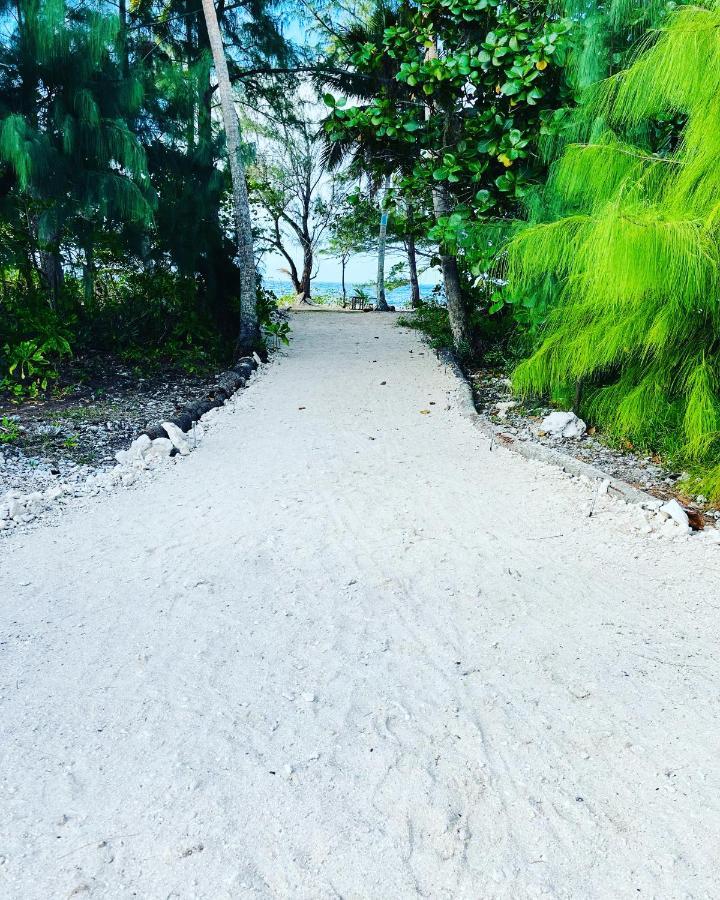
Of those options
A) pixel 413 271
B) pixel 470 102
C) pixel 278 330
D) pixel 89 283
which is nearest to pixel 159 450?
pixel 89 283

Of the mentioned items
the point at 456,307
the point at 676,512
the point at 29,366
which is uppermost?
the point at 456,307

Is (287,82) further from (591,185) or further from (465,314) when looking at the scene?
(591,185)

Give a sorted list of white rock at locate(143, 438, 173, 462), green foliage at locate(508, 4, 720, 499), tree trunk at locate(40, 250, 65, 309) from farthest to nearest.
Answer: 1. tree trunk at locate(40, 250, 65, 309)
2. white rock at locate(143, 438, 173, 462)
3. green foliage at locate(508, 4, 720, 499)

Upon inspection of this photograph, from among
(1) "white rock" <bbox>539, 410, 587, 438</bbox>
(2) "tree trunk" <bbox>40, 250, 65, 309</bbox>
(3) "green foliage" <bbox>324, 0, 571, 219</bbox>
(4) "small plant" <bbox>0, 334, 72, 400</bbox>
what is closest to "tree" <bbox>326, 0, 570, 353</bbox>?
(3) "green foliage" <bbox>324, 0, 571, 219</bbox>

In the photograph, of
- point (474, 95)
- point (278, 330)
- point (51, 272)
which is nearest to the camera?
point (474, 95)

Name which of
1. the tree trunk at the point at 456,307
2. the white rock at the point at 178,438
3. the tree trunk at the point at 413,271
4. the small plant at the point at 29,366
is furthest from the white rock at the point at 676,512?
the tree trunk at the point at 413,271

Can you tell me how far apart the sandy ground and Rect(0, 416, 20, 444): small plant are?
143cm

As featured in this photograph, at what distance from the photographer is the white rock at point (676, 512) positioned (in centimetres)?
303

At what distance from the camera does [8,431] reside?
4.61 m

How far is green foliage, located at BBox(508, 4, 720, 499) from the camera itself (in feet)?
9.32

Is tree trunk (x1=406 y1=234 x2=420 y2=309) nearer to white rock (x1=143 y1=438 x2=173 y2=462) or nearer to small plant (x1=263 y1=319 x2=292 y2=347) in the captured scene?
small plant (x1=263 y1=319 x2=292 y2=347)

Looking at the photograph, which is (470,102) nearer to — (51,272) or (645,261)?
(645,261)

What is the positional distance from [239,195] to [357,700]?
6.90m

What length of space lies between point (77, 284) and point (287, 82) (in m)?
4.49
